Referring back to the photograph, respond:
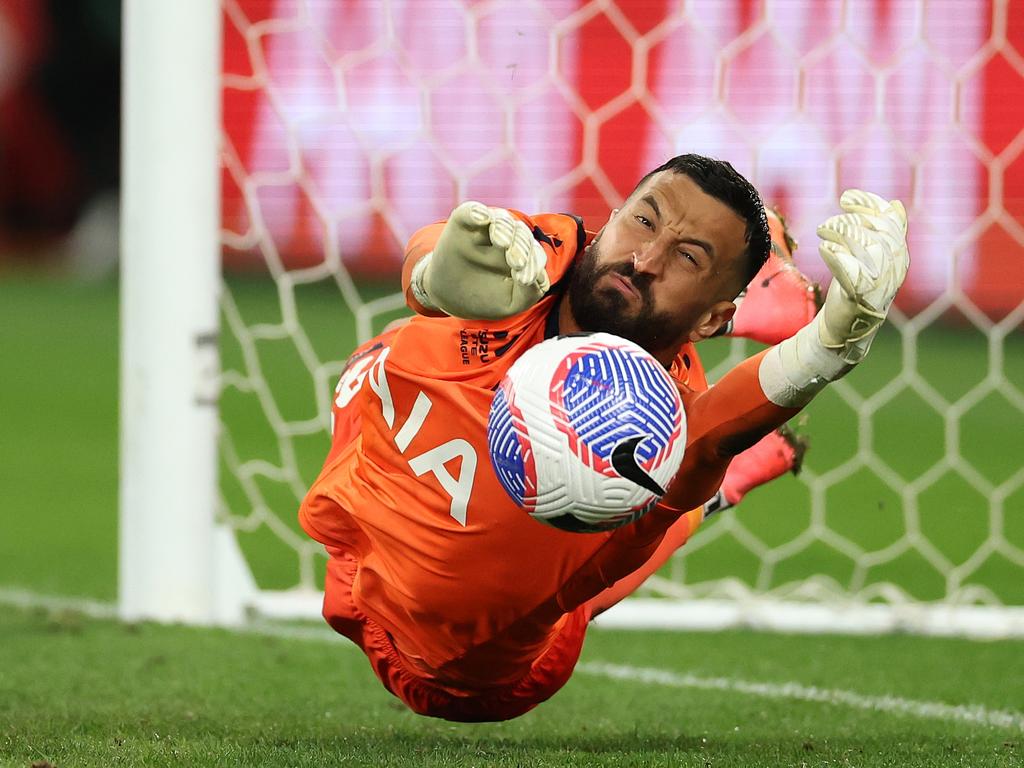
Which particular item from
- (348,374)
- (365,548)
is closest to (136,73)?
(348,374)

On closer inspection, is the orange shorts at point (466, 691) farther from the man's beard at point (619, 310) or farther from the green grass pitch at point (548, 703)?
the man's beard at point (619, 310)

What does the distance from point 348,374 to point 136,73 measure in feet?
5.32

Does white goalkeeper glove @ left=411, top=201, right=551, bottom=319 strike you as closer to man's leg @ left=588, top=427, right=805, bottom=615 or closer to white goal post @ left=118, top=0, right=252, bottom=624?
man's leg @ left=588, top=427, right=805, bottom=615

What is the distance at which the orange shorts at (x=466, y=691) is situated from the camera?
3453mm

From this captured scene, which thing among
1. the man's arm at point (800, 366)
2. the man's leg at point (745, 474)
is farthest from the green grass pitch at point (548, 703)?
the man's arm at point (800, 366)

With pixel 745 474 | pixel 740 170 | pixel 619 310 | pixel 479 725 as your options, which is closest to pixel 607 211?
pixel 740 170

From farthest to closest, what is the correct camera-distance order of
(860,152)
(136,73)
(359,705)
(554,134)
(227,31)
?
1. (554,134)
2. (860,152)
3. (227,31)
4. (136,73)
5. (359,705)

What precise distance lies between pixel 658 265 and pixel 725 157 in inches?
256

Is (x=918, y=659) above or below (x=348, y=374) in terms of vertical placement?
below

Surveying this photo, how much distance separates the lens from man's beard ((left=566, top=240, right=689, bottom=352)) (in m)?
3.01

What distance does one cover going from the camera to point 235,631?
195 inches

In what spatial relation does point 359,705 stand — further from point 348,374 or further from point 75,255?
point 75,255

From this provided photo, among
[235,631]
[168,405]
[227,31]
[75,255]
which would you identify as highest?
[227,31]

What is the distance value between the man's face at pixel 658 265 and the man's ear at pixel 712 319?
0.04 metres
